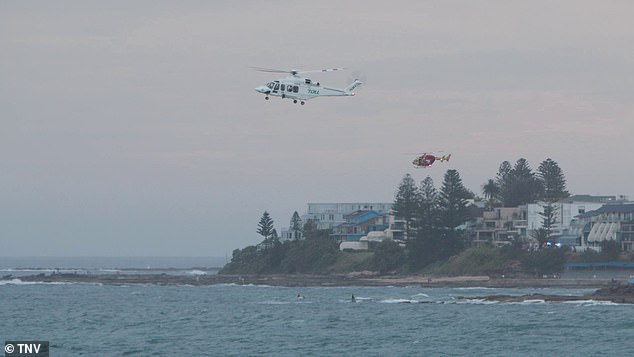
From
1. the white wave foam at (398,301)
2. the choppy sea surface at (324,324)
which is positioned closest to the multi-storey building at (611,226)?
→ the choppy sea surface at (324,324)

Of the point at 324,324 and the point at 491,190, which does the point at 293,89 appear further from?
the point at 491,190

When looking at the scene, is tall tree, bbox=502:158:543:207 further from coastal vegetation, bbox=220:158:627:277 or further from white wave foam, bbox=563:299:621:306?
white wave foam, bbox=563:299:621:306

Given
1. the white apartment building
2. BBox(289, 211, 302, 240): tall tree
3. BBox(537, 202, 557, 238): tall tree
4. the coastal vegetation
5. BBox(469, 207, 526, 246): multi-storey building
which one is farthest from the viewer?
BBox(289, 211, 302, 240): tall tree

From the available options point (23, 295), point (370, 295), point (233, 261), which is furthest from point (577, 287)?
point (233, 261)

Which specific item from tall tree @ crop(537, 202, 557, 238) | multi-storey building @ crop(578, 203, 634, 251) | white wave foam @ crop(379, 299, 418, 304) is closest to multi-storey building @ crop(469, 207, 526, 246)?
tall tree @ crop(537, 202, 557, 238)

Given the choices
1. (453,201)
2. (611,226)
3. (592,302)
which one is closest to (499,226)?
(453,201)

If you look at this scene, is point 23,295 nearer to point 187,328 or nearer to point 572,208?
point 187,328

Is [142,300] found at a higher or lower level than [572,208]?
lower
